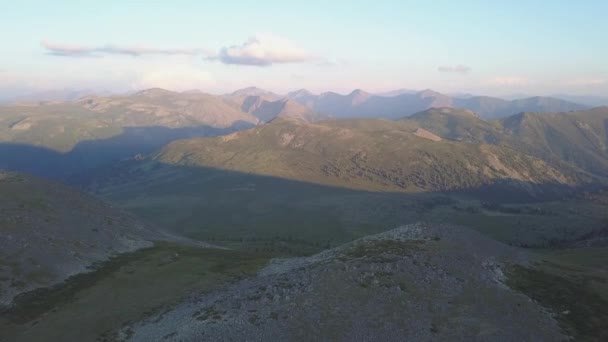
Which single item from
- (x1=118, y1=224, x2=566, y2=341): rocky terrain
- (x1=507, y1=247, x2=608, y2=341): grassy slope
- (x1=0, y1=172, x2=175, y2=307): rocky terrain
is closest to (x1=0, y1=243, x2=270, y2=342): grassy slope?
(x1=0, y1=172, x2=175, y2=307): rocky terrain

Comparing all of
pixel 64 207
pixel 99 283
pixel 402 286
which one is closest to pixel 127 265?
pixel 99 283

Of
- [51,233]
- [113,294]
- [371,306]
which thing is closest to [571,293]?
[371,306]

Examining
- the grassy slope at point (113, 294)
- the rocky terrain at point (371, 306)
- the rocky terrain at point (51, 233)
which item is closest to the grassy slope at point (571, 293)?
the rocky terrain at point (371, 306)

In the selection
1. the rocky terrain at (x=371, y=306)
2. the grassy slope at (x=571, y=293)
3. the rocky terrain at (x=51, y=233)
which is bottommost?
the rocky terrain at (x=51, y=233)

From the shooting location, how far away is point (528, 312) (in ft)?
182

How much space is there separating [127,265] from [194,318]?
45.9 metres

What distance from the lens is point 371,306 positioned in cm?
5334

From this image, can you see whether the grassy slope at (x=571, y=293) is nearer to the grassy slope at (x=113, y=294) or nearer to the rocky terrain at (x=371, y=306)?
the rocky terrain at (x=371, y=306)

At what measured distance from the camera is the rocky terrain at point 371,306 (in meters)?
49.2

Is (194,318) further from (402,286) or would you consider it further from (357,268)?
(402,286)

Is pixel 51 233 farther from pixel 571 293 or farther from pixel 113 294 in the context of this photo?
pixel 571 293

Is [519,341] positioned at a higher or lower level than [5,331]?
higher

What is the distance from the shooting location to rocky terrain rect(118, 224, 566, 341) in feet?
161

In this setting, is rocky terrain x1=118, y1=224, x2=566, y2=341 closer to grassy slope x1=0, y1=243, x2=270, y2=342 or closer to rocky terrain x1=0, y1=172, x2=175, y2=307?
grassy slope x1=0, y1=243, x2=270, y2=342
